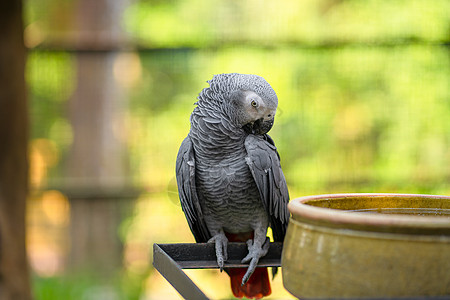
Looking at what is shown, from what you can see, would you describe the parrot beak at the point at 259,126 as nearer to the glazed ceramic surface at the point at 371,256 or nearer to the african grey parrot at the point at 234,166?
the african grey parrot at the point at 234,166

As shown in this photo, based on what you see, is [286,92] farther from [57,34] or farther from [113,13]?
[57,34]

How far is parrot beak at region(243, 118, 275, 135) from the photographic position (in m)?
0.95

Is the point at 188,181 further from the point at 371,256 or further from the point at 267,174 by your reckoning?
the point at 371,256

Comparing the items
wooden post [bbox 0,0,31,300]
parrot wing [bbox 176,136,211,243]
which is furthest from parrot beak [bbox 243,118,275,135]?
wooden post [bbox 0,0,31,300]

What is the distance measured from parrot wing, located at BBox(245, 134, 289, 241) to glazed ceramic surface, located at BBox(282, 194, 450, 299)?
1.35ft

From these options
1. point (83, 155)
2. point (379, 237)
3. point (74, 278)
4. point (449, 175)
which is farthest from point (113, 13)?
point (379, 237)

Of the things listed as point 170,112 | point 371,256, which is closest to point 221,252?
point 371,256

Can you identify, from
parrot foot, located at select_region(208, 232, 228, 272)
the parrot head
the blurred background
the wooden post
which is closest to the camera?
parrot foot, located at select_region(208, 232, 228, 272)

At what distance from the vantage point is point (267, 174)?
0.94 m

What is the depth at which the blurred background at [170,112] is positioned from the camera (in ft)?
8.22

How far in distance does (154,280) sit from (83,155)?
77 cm

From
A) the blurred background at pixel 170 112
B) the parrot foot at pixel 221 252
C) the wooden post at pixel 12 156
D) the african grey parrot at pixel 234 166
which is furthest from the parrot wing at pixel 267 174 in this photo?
the blurred background at pixel 170 112

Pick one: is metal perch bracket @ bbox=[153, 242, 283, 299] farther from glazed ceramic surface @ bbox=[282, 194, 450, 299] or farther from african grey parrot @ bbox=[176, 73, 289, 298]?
glazed ceramic surface @ bbox=[282, 194, 450, 299]

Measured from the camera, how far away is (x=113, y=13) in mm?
2566
